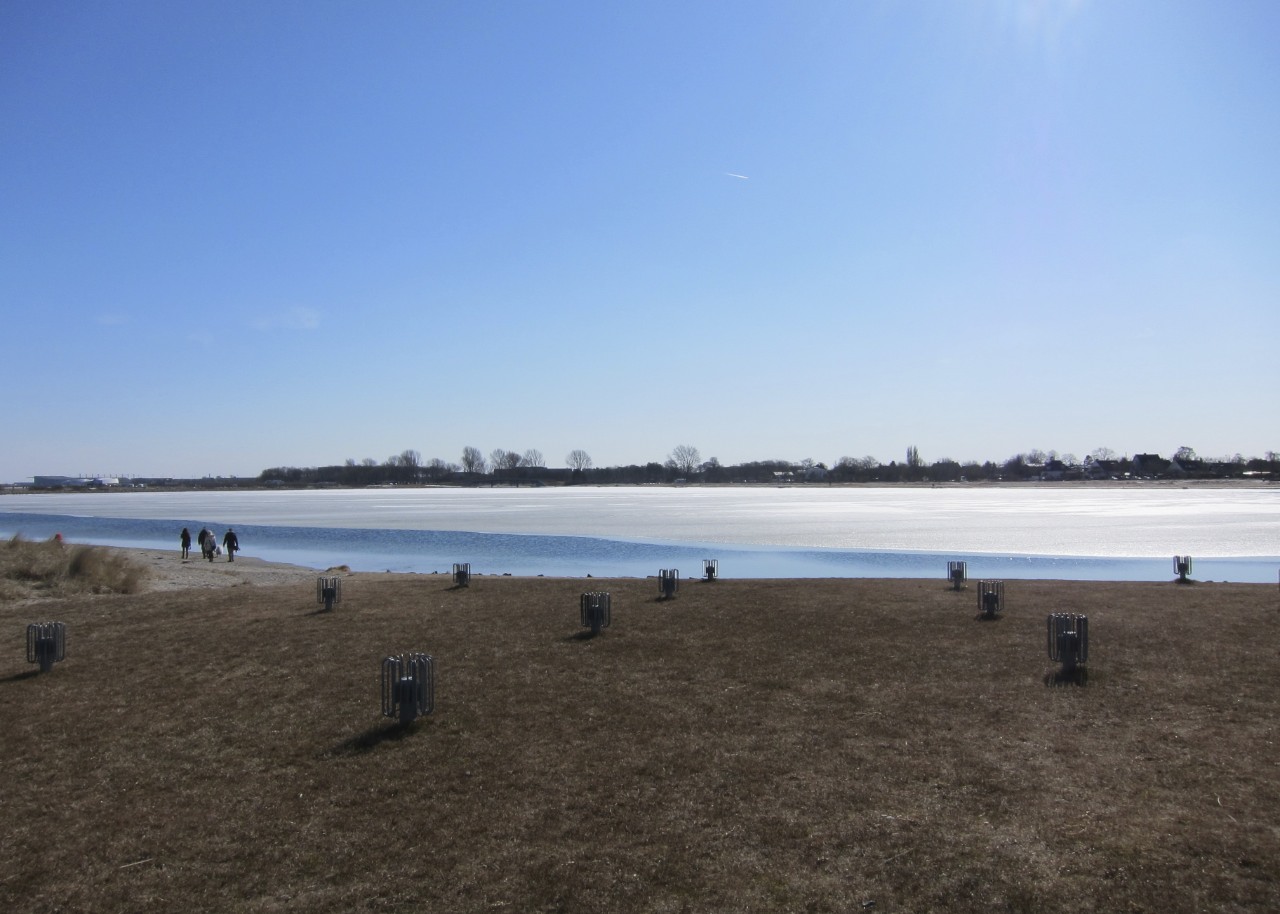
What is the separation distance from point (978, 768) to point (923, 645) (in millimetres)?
6060

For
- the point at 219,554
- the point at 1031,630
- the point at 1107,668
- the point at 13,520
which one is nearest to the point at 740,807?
the point at 1107,668

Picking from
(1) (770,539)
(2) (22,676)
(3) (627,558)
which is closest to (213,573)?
(3) (627,558)

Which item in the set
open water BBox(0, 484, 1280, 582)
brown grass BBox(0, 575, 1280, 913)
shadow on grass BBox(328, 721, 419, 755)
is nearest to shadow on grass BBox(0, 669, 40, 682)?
brown grass BBox(0, 575, 1280, 913)

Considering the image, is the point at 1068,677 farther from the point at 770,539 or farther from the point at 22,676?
the point at 770,539

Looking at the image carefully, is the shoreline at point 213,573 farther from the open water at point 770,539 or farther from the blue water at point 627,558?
the open water at point 770,539

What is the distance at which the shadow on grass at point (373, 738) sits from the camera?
9.59m

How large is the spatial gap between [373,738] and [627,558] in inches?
1094

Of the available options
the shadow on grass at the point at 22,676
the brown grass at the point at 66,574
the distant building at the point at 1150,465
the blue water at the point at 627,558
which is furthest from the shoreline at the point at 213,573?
the distant building at the point at 1150,465

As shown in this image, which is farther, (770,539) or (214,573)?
(770,539)

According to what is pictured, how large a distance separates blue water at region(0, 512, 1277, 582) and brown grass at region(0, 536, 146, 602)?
30.5 ft

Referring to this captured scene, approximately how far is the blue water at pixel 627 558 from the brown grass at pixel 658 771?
15030mm

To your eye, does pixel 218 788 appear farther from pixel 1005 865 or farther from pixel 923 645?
pixel 923 645

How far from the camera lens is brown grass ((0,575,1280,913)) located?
20.7 ft

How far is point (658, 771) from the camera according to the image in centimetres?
871
